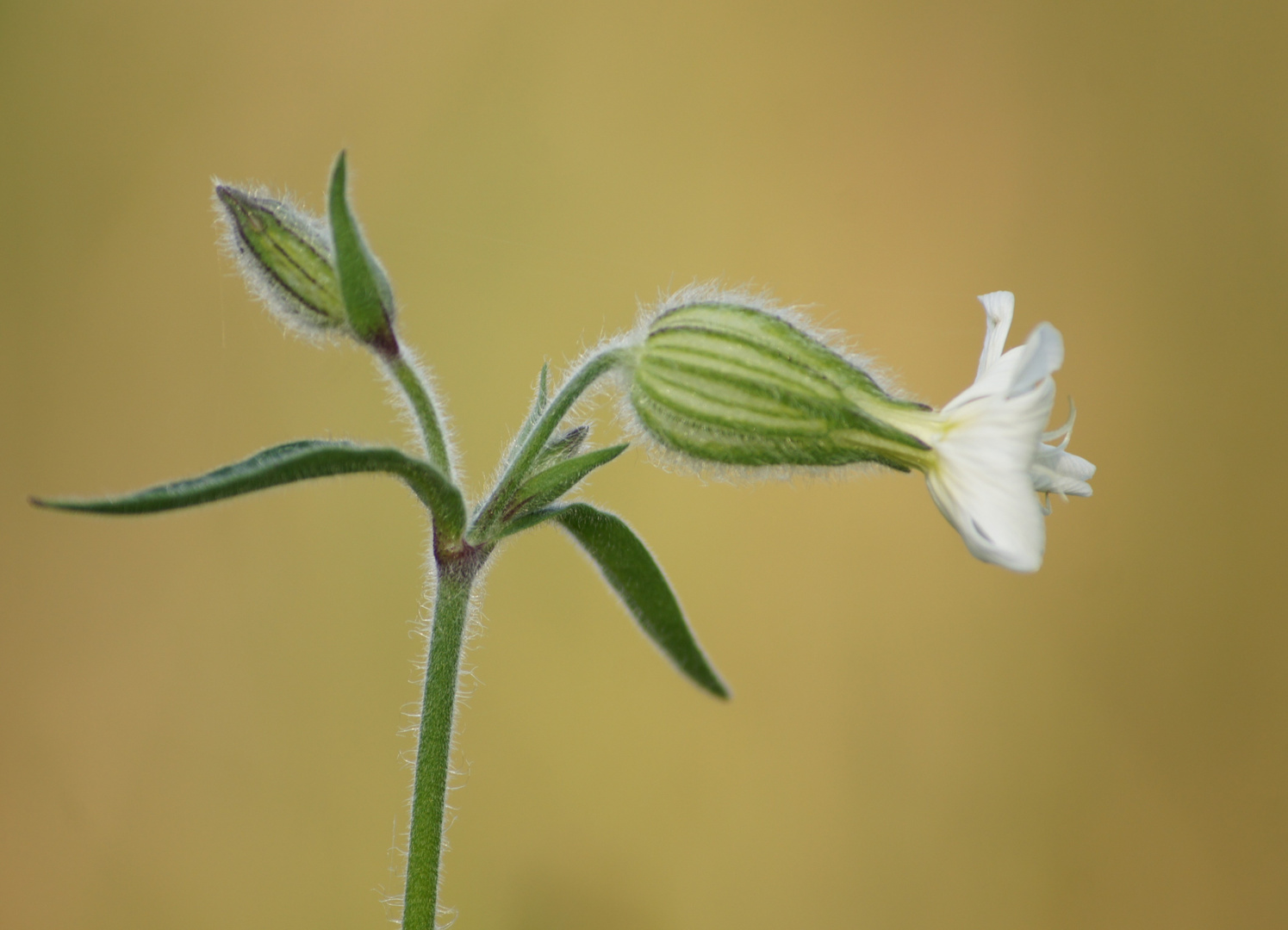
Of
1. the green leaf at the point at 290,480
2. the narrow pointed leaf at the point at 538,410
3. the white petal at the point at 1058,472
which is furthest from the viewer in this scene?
the narrow pointed leaf at the point at 538,410

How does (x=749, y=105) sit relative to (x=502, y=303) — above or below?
above

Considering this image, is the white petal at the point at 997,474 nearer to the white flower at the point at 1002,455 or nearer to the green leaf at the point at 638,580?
the white flower at the point at 1002,455

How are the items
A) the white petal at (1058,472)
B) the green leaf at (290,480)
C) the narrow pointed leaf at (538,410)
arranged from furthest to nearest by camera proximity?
the narrow pointed leaf at (538,410) → the white petal at (1058,472) → the green leaf at (290,480)

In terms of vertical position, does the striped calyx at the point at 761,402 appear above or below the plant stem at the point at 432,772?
above

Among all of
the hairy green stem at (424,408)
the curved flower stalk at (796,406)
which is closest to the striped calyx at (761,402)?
the curved flower stalk at (796,406)

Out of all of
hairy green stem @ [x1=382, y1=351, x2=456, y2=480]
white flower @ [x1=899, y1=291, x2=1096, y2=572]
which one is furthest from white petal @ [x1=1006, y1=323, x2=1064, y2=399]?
hairy green stem @ [x1=382, y1=351, x2=456, y2=480]

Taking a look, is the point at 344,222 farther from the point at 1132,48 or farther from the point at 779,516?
the point at 1132,48

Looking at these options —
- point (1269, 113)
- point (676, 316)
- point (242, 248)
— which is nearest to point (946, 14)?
point (1269, 113)
